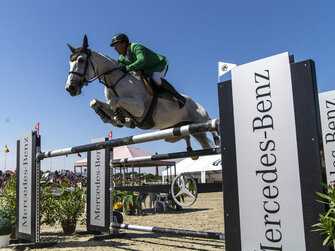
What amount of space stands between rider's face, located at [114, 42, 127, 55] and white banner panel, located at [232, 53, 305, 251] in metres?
1.91

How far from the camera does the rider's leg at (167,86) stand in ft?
10.5

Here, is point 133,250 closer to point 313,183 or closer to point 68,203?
point 68,203

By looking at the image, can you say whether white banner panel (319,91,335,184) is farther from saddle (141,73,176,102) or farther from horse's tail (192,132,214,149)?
saddle (141,73,176,102)

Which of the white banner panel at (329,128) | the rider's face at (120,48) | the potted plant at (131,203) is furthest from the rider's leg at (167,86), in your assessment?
the potted plant at (131,203)

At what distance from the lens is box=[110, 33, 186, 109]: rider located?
308 centimetres

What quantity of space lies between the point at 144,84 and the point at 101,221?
199cm

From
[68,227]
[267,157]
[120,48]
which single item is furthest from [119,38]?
[68,227]

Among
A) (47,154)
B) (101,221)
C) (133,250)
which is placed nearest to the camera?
(133,250)

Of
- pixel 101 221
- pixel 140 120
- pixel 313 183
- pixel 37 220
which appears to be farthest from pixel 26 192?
pixel 313 183

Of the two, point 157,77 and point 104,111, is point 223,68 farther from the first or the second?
point 104,111

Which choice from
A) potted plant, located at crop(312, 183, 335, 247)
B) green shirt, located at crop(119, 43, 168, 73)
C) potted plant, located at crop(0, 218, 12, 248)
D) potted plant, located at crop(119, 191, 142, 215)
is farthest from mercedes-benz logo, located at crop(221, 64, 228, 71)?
potted plant, located at crop(119, 191, 142, 215)

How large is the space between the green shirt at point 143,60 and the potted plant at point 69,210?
2.59 metres

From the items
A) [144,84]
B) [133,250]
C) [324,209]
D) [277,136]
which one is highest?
[144,84]

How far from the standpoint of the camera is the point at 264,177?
1.50 meters
